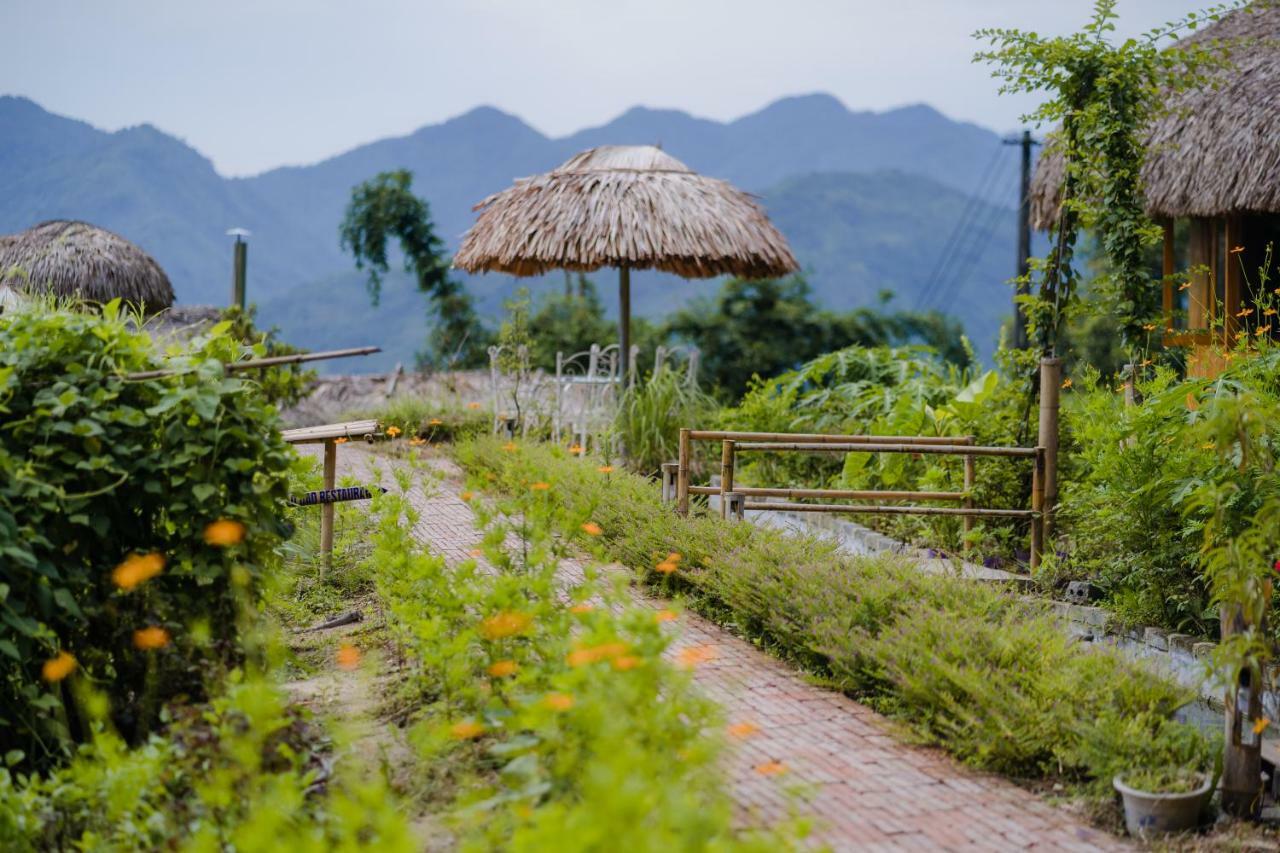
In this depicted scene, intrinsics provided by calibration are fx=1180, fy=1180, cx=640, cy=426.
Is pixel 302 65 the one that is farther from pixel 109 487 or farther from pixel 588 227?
pixel 109 487

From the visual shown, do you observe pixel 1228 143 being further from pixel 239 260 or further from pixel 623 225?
pixel 239 260

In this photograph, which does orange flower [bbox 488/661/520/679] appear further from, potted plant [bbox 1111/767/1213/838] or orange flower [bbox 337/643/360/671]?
potted plant [bbox 1111/767/1213/838]

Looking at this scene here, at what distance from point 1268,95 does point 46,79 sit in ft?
67.4

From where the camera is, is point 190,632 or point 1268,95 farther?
point 1268,95

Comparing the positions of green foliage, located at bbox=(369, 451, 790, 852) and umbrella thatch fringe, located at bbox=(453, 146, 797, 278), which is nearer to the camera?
green foliage, located at bbox=(369, 451, 790, 852)

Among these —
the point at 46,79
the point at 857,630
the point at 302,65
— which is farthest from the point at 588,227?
the point at 302,65

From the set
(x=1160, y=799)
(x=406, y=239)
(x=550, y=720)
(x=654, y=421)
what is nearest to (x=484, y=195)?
(x=406, y=239)

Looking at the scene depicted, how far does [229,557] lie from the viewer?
373 cm

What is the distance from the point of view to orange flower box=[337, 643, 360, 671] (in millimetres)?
3746

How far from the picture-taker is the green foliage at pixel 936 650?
12.0ft

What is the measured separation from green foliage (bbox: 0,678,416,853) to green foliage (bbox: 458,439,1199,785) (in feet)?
5.32

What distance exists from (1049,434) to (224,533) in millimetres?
4225

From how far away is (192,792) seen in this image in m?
3.12

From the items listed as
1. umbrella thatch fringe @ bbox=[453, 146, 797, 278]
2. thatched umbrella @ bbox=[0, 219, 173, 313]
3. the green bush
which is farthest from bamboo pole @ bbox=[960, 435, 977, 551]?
thatched umbrella @ bbox=[0, 219, 173, 313]
